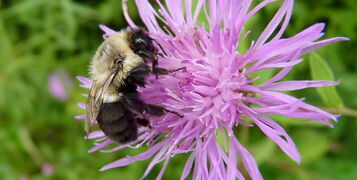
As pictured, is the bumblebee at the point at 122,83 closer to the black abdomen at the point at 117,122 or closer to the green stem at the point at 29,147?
the black abdomen at the point at 117,122

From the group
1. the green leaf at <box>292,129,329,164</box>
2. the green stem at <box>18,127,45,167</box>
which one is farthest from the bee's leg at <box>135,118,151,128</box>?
the green stem at <box>18,127,45,167</box>

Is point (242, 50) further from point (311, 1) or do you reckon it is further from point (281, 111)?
point (311, 1)

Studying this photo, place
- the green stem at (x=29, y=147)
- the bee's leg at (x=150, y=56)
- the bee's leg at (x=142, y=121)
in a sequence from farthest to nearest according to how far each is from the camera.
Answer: the green stem at (x=29, y=147), the bee's leg at (x=142, y=121), the bee's leg at (x=150, y=56)

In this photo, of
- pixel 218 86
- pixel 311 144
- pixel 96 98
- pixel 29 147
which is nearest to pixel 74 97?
pixel 29 147

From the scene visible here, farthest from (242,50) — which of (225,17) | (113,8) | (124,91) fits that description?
(113,8)

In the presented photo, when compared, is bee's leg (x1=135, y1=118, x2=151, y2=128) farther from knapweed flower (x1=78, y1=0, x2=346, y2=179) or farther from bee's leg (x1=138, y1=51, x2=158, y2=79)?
bee's leg (x1=138, y1=51, x2=158, y2=79)

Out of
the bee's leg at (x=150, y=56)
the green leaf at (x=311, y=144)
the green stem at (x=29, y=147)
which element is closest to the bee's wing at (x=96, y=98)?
the bee's leg at (x=150, y=56)

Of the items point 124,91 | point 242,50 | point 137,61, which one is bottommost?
point 124,91
